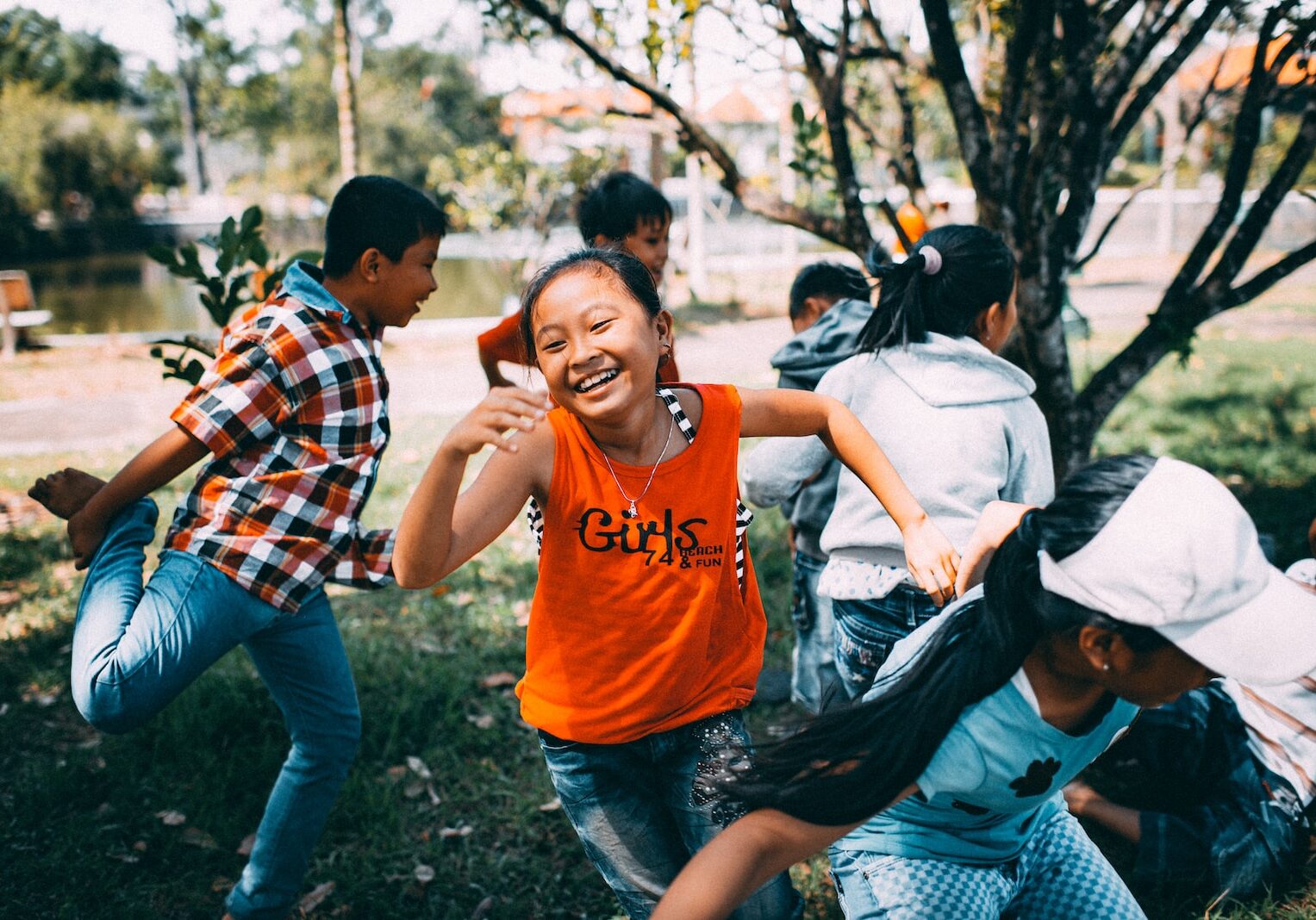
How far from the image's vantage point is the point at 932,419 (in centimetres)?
260

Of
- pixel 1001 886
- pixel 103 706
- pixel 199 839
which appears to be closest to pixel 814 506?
pixel 1001 886

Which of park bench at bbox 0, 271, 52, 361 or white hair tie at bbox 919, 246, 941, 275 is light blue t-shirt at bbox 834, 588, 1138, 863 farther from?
park bench at bbox 0, 271, 52, 361

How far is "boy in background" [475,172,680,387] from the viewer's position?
3264mm

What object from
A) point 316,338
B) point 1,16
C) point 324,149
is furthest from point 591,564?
point 1,16

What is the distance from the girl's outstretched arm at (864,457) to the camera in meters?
2.13

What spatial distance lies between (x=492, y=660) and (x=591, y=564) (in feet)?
8.17

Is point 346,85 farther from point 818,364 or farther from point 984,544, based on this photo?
point 984,544

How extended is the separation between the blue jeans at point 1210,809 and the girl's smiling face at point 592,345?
2088 mm

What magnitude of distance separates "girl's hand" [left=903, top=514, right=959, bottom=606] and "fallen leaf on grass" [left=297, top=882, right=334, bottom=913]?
6.91ft

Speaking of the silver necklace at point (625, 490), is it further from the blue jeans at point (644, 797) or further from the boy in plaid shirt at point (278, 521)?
the boy in plaid shirt at point (278, 521)

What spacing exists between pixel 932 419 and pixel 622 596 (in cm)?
106

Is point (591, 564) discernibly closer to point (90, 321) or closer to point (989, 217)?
point (989, 217)

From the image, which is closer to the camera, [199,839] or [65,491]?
[65,491]

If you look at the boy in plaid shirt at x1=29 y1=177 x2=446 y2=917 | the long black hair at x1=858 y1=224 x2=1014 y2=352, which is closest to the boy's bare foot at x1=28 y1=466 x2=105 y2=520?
the boy in plaid shirt at x1=29 y1=177 x2=446 y2=917
